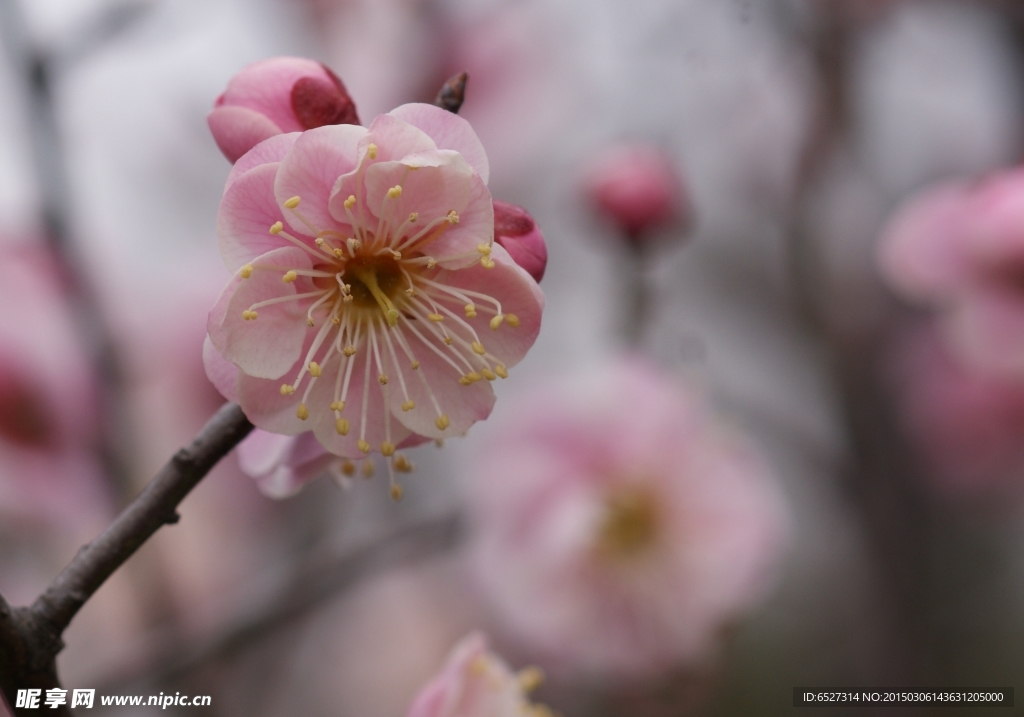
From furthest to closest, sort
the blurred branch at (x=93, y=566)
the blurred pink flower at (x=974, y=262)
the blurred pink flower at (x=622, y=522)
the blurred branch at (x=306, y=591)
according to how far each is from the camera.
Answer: the blurred pink flower at (x=622, y=522), the blurred pink flower at (x=974, y=262), the blurred branch at (x=306, y=591), the blurred branch at (x=93, y=566)

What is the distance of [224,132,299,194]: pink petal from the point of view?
0.37m

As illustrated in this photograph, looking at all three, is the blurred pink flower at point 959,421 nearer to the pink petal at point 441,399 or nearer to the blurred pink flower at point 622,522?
the blurred pink flower at point 622,522

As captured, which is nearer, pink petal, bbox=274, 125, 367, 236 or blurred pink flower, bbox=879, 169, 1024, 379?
pink petal, bbox=274, 125, 367, 236

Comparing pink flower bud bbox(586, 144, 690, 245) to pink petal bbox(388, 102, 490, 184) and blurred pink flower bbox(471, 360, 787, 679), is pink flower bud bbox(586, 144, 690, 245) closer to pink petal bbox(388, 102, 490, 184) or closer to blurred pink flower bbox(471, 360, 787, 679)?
blurred pink flower bbox(471, 360, 787, 679)

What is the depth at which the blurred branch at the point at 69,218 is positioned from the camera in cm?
85

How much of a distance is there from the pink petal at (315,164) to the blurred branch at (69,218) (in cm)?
59

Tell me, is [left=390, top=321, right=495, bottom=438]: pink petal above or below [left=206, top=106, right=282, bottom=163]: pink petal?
below

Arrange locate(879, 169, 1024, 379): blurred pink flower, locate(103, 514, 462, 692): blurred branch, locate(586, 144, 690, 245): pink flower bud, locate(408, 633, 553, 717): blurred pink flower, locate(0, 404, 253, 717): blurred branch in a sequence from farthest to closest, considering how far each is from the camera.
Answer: locate(586, 144, 690, 245): pink flower bud → locate(879, 169, 1024, 379): blurred pink flower → locate(103, 514, 462, 692): blurred branch → locate(408, 633, 553, 717): blurred pink flower → locate(0, 404, 253, 717): blurred branch

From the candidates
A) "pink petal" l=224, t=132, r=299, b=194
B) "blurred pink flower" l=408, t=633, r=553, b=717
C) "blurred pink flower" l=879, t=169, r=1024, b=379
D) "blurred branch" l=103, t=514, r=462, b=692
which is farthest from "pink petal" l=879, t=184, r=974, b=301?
"pink petal" l=224, t=132, r=299, b=194

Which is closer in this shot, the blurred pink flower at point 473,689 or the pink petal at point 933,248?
the blurred pink flower at point 473,689

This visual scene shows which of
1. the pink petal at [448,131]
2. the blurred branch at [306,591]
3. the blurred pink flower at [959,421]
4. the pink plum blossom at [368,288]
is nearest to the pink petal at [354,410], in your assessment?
the pink plum blossom at [368,288]

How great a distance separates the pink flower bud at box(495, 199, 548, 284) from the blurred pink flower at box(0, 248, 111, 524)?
2.65 ft

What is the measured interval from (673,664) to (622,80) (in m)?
0.88

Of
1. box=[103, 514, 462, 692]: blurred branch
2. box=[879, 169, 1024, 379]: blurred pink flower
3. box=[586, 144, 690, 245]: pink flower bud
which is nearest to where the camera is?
box=[103, 514, 462, 692]: blurred branch
